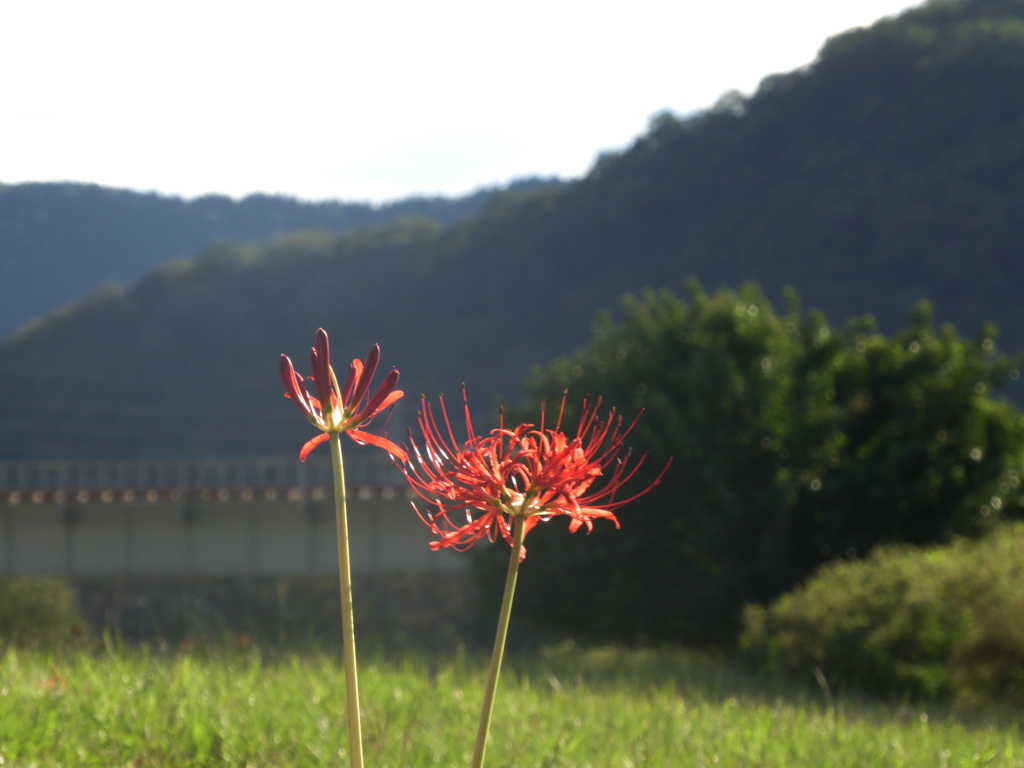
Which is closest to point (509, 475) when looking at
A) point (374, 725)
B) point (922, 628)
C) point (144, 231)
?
point (374, 725)

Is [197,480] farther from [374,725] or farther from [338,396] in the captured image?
[338,396]

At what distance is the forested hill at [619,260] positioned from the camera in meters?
75.9

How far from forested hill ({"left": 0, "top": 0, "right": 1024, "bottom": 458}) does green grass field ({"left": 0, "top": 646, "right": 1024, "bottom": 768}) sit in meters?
68.0

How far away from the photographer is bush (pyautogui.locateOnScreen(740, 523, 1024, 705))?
12.7 m

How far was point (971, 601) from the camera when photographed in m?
13.1

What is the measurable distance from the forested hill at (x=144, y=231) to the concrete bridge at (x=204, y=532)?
910cm

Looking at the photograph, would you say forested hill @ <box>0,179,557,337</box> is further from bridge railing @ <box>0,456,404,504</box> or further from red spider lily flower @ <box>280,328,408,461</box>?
red spider lily flower @ <box>280,328,408,461</box>

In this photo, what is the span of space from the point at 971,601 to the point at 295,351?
96.4 meters

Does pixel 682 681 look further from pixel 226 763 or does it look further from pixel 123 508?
pixel 123 508

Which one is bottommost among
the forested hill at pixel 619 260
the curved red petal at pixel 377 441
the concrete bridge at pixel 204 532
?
the concrete bridge at pixel 204 532

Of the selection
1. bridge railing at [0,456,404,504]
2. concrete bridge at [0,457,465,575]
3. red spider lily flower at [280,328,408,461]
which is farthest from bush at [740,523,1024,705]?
concrete bridge at [0,457,465,575]

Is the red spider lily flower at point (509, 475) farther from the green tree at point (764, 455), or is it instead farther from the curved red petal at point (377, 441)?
the green tree at point (764, 455)

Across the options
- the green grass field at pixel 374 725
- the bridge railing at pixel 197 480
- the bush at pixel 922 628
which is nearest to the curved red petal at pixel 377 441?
the green grass field at pixel 374 725

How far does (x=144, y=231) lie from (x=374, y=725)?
98108 millimetres
